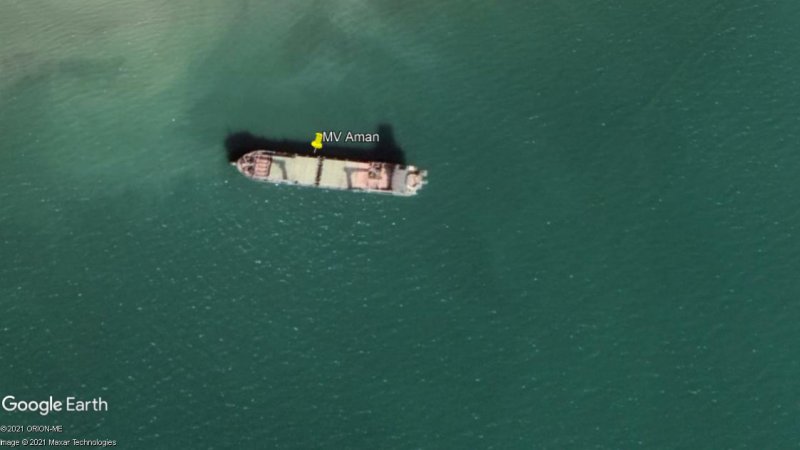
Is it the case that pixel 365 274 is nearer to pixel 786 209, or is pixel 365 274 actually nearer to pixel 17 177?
pixel 17 177

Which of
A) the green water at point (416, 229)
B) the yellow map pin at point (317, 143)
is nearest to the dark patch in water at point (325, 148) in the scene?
the yellow map pin at point (317, 143)

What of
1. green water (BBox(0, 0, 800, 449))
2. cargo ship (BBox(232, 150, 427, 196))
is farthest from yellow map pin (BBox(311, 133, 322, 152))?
cargo ship (BBox(232, 150, 427, 196))

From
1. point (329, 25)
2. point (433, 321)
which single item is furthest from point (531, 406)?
point (329, 25)

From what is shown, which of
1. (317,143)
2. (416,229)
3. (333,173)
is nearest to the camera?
(416,229)

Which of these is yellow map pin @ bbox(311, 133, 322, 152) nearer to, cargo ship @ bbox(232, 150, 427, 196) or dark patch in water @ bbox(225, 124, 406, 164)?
dark patch in water @ bbox(225, 124, 406, 164)

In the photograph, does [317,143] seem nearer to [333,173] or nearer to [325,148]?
[325,148]

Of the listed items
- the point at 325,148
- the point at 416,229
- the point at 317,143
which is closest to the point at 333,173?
the point at 325,148
